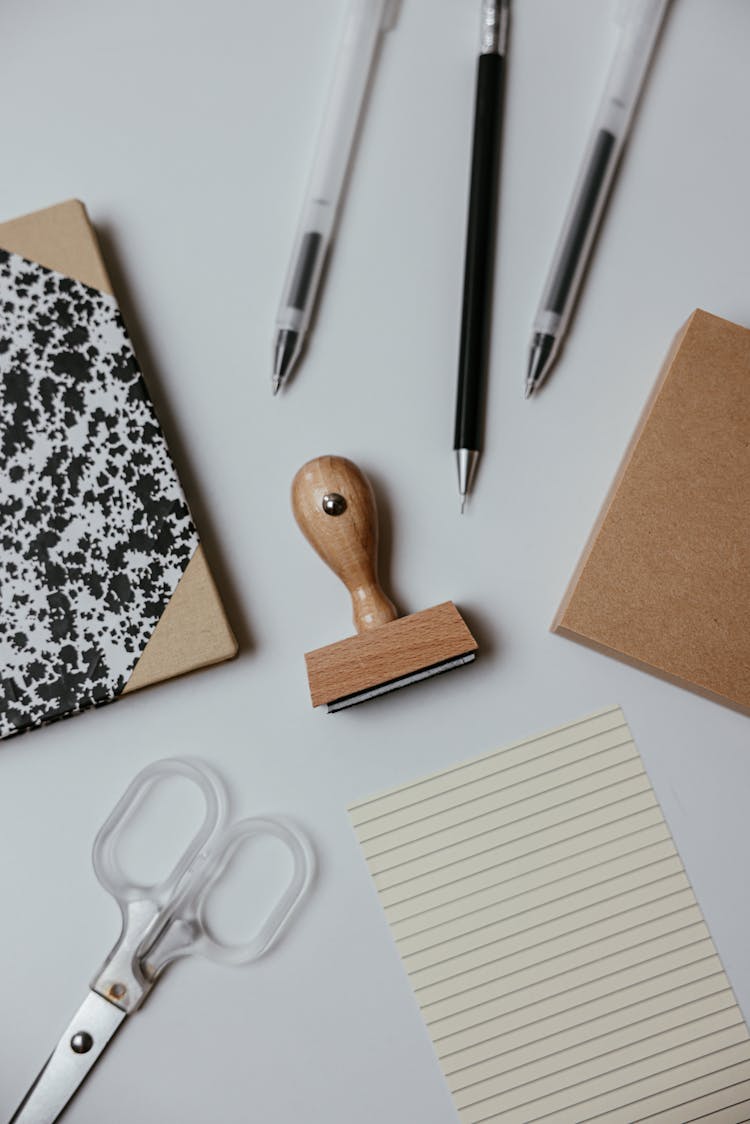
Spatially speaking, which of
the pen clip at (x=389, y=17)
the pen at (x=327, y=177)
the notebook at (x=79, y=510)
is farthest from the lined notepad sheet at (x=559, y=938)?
the pen clip at (x=389, y=17)

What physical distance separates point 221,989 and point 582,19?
595mm

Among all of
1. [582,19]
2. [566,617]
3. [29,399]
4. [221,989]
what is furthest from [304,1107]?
[582,19]

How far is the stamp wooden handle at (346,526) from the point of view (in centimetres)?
51

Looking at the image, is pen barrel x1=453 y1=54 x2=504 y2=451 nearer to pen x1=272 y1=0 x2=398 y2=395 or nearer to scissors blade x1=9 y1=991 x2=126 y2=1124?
pen x1=272 y1=0 x2=398 y2=395

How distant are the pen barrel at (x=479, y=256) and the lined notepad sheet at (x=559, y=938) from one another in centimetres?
19

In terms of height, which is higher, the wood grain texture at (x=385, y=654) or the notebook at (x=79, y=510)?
the notebook at (x=79, y=510)

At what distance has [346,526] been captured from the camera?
0.51 metres

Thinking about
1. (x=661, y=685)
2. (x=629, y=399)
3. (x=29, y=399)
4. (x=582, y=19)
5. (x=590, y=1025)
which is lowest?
(x=590, y=1025)

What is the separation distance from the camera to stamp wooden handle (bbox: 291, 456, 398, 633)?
20.0 inches

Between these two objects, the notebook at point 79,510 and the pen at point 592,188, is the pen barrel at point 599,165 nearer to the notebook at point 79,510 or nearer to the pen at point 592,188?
the pen at point 592,188

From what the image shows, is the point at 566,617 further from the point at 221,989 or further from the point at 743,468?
the point at 221,989

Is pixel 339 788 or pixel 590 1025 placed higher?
pixel 339 788

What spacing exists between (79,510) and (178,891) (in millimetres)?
214

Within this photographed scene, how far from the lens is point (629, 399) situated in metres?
0.55
